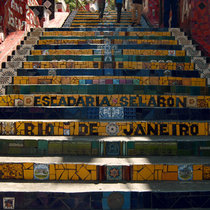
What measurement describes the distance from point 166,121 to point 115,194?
1032 mm

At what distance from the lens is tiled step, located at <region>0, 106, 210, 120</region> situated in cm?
270

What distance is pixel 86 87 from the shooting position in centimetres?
317

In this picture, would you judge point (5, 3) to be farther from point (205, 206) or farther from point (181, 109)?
point (205, 206)

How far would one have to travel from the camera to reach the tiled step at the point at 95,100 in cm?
291

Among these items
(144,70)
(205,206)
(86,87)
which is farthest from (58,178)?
(144,70)

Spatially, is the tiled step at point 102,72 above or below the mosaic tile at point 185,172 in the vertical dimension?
above

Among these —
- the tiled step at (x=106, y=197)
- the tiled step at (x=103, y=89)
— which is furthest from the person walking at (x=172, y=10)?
the tiled step at (x=106, y=197)

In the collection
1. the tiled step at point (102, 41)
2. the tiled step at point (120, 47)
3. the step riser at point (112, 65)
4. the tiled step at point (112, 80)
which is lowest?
the tiled step at point (112, 80)

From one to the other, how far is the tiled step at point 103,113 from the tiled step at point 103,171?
73cm

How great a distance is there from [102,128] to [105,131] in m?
0.04

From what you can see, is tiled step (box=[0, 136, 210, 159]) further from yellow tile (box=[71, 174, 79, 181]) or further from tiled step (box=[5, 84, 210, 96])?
tiled step (box=[5, 84, 210, 96])

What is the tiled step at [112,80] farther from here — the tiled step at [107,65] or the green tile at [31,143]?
the green tile at [31,143]

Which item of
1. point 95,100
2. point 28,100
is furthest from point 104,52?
point 28,100

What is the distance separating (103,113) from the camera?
8.96 ft
